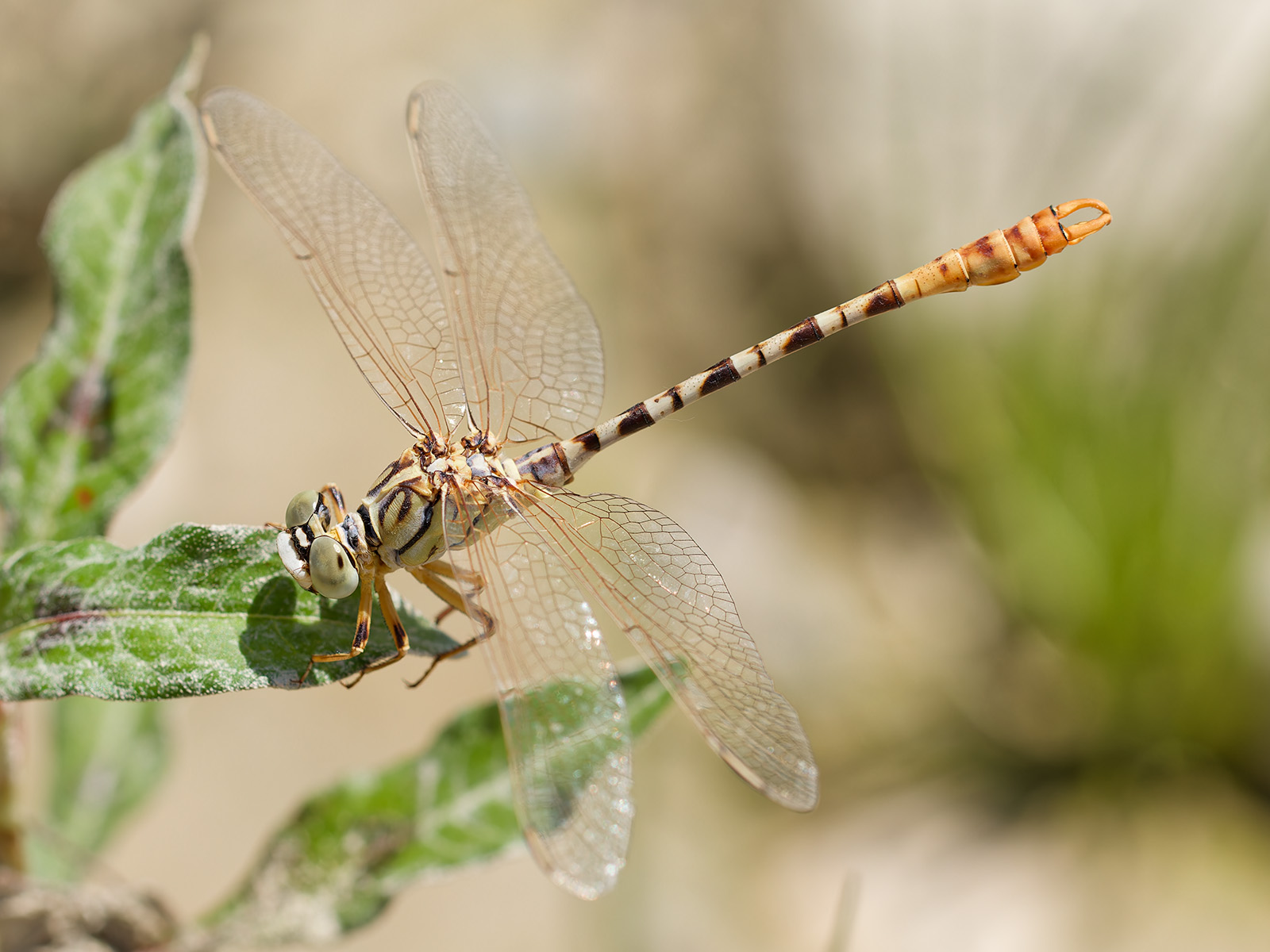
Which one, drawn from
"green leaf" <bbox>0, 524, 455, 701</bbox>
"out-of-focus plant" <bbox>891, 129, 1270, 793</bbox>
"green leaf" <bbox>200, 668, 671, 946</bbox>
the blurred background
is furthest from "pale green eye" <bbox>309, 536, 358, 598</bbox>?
"out-of-focus plant" <bbox>891, 129, 1270, 793</bbox>

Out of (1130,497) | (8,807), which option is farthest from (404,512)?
(1130,497)

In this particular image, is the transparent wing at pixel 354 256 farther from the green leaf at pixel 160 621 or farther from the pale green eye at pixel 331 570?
the green leaf at pixel 160 621

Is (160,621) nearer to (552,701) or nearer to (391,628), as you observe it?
(391,628)

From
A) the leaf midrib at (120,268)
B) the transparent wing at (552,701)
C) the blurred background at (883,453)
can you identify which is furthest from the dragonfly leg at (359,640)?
the blurred background at (883,453)

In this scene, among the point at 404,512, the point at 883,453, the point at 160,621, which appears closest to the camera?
the point at 160,621

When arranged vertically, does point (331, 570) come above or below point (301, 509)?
below

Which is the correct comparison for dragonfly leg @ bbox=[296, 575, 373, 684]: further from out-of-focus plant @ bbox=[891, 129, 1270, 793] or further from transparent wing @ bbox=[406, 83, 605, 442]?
out-of-focus plant @ bbox=[891, 129, 1270, 793]
